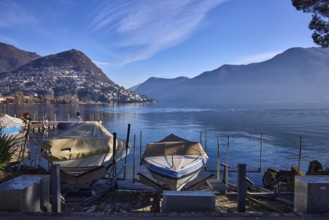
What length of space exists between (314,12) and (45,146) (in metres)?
15.4

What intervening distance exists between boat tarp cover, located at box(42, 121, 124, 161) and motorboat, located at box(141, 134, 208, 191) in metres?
3.01

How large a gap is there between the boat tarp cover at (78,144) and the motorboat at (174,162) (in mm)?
3013

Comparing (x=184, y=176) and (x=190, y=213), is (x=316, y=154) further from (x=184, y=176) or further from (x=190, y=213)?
(x=190, y=213)

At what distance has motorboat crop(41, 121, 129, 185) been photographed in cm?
1612

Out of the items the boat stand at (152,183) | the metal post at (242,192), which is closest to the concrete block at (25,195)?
the metal post at (242,192)

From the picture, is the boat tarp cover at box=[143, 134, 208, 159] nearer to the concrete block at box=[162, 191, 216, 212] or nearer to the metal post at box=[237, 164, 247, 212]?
the metal post at box=[237, 164, 247, 212]

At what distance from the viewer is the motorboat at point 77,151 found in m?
16.1

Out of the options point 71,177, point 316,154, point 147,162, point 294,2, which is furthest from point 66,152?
Answer: point 316,154

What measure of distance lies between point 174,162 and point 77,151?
5.36 metres

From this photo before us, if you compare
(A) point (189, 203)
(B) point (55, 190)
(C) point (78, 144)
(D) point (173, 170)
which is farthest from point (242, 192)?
(C) point (78, 144)

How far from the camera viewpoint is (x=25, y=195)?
20.8 feet

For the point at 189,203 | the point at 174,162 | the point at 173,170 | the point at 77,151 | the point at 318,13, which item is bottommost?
the point at 173,170

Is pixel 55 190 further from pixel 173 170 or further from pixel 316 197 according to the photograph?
pixel 173 170

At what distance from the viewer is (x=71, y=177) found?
14.0 metres
